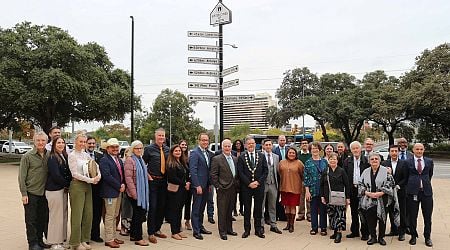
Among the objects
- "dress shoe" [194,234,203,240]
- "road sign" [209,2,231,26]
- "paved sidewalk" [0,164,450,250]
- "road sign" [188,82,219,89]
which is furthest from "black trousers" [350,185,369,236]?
"road sign" [209,2,231,26]

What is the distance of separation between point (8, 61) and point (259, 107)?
7542 cm

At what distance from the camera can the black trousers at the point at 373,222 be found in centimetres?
673

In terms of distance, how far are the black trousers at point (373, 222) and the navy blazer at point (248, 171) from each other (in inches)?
71.5

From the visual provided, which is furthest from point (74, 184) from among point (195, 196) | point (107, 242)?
point (195, 196)

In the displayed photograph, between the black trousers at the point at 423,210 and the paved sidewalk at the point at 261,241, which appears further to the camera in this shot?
the black trousers at the point at 423,210

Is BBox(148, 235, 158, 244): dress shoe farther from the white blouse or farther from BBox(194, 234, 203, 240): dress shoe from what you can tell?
the white blouse

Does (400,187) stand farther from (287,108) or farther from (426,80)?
(287,108)

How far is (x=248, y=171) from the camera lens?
7.32 metres

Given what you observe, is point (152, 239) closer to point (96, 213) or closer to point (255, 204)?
point (96, 213)

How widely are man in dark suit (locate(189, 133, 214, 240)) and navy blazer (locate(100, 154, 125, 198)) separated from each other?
140 cm

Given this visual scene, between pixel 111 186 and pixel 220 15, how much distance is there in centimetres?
618

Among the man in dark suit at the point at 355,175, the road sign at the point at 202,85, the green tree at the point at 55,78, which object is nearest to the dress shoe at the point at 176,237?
the man in dark suit at the point at 355,175

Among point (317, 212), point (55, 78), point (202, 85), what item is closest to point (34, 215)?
point (317, 212)

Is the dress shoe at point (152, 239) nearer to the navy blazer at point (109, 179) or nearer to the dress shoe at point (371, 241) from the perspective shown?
the navy blazer at point (109, 179)
